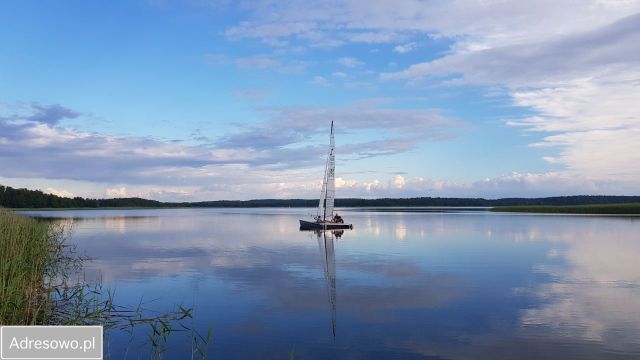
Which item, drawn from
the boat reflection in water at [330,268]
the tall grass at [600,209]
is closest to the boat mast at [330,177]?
the boat reflection in water at [330,268]

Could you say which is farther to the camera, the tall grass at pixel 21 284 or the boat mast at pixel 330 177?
the boat mast at pixel 330 177

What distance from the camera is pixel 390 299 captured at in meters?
15.6

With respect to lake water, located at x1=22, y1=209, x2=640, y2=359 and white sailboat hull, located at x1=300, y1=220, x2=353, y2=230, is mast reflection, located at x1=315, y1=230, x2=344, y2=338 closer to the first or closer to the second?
lake water, located at x1=22, y1=209, x2=640, y2=359

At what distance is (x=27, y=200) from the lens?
4788 inches

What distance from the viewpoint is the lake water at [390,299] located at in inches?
419

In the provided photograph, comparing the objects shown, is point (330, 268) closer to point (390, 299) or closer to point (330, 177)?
point (390, 299)

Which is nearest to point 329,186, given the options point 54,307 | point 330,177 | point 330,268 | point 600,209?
point 330,177

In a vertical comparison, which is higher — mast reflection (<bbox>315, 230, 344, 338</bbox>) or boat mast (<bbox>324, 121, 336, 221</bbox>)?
boat mast (<bbox>324, 121, 336, 221</bbox>)

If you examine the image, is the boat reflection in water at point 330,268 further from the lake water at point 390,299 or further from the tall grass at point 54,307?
the tall grass at point 54,307

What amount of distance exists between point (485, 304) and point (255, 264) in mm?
12054

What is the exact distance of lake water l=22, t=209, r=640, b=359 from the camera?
34.9 ft

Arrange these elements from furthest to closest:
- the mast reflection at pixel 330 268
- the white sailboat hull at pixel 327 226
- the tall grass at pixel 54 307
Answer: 1. the white sailboat hull at pixel 327 226
2. the mast reflection at pixel 330 268
3. the tall grass at pixel 54 307

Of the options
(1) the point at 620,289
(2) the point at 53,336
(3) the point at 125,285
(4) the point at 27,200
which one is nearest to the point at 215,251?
(3) the point at 125,285

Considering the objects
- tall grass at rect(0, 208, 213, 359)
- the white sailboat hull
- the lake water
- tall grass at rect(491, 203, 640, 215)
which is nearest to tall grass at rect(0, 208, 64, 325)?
tall grass at rect(0, 208, 213, 359)
